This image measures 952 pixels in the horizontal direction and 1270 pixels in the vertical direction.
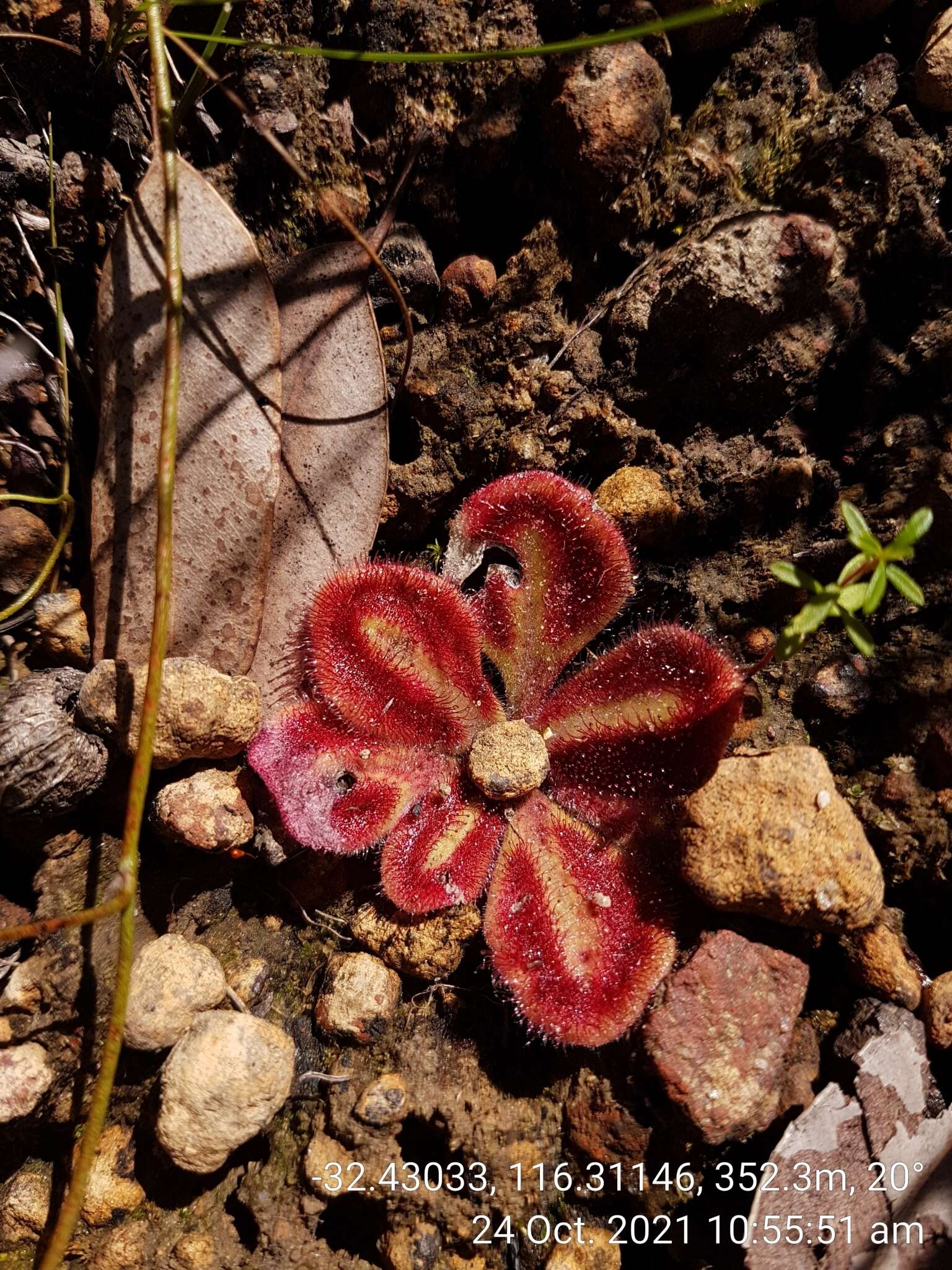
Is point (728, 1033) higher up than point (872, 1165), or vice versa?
point (728, 1033)

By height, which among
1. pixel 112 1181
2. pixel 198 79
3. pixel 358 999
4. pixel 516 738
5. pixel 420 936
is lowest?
pixel 112 1181

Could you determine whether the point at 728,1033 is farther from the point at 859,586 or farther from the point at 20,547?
the point at 20,547

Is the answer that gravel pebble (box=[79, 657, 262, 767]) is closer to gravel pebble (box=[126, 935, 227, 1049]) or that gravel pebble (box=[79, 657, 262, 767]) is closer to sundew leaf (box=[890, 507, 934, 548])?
gravel pebble (box=[126, 935, 227, 1049])

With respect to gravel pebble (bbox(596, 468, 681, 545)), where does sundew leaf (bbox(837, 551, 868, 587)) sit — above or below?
above

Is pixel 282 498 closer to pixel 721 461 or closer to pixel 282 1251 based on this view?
pixel 721 461

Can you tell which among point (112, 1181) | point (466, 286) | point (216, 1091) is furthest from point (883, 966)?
point (466, 286)

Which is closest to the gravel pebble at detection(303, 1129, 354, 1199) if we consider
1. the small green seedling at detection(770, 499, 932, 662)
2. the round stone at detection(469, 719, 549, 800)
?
the round stone at detection(469, 719, 549, 800)

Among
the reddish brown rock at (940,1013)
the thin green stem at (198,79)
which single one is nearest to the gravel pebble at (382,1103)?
the reddish brown rock at (940,1013)

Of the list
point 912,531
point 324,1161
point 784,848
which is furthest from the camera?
point 324,1161
